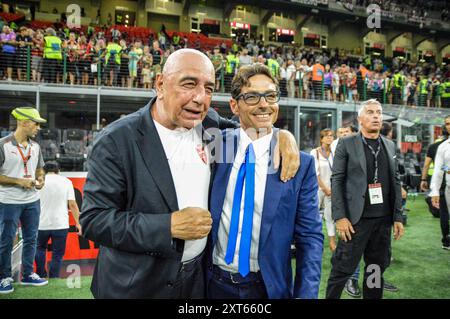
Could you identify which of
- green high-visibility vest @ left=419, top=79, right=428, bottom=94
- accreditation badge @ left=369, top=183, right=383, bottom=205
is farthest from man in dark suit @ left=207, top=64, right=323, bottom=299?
green high-visibility vest @ left=419, top=79, right=428, bottom=94

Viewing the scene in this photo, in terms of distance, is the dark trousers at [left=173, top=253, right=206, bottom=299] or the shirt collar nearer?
the dark trousers at [left=173, top=253, right=206, bottom=299]

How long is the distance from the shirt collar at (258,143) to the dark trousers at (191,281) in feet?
1.82

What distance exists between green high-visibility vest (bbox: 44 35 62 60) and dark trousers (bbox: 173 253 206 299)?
34.3ft

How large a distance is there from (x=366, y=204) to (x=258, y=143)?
76.7 inches

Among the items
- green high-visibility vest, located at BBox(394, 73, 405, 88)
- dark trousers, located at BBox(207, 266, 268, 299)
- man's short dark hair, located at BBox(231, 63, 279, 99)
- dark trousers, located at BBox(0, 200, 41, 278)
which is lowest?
dark trousers, located at BBox(0, 200, 41, 278)

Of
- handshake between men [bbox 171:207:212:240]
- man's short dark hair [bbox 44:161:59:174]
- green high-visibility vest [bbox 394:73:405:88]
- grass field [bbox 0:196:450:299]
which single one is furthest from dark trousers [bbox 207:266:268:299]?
green high-visibility vest [bbox 394:73:405:88]

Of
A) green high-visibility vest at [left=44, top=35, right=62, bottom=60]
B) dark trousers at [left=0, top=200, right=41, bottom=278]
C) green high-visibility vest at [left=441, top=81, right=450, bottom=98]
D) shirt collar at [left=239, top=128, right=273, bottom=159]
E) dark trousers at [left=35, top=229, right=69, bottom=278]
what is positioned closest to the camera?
shirt collar at [left=239, top=128, right=273, bottom=159]

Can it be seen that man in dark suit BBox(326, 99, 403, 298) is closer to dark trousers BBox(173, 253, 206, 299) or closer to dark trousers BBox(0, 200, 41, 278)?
dark trousers BBox(173, 253, 206, 299)

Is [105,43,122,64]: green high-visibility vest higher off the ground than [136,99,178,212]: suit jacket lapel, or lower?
higher

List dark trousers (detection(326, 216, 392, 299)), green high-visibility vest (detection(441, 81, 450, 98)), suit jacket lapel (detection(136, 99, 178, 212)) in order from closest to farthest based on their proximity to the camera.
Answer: suit jacket lapel (detection(136, 99, 178, 212))
dark trousers (detection(326, 216, 392, 299))
green high-visibility vest (detection(441, 81, 450, 98))

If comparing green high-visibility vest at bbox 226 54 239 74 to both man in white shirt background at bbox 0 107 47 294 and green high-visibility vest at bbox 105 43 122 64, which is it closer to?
green high-visibility vest at bbox 105 43 122 64

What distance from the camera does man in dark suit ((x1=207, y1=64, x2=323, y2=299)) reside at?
1555 millimetres
